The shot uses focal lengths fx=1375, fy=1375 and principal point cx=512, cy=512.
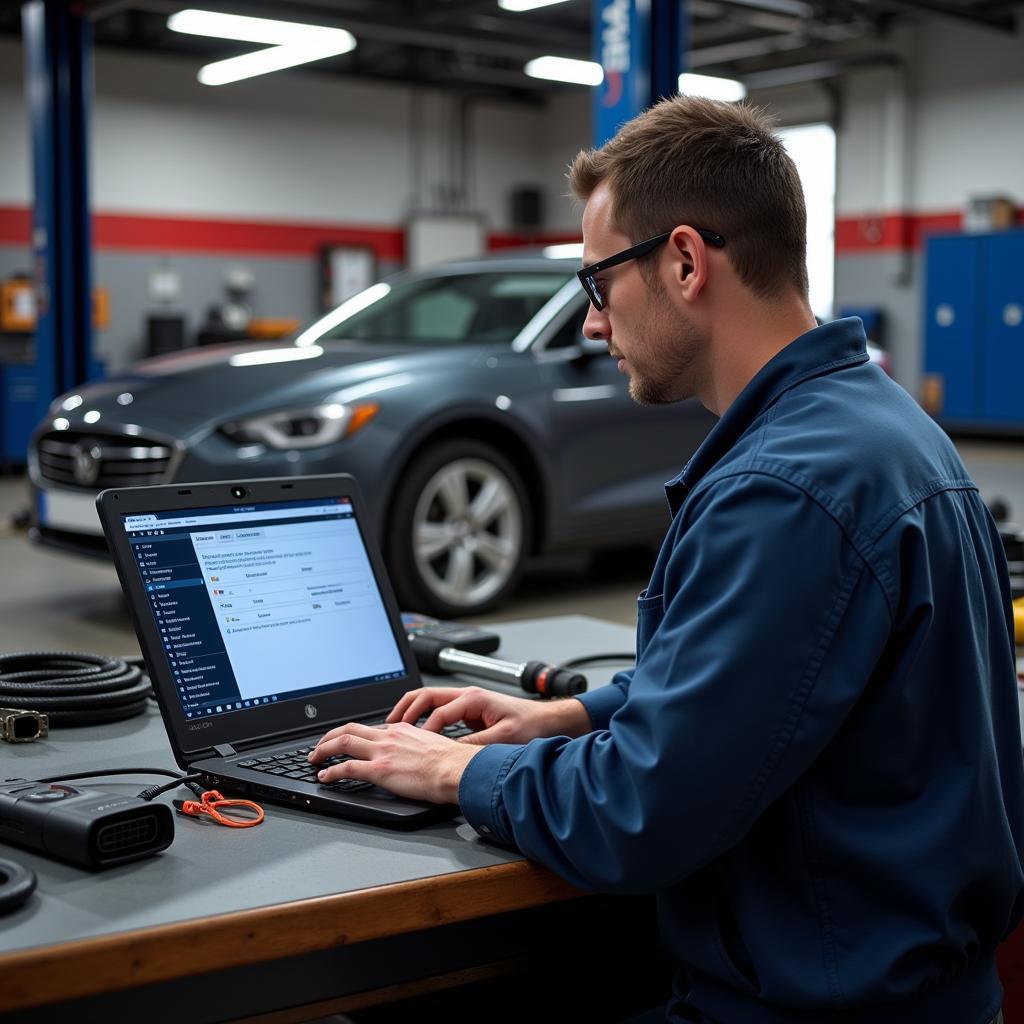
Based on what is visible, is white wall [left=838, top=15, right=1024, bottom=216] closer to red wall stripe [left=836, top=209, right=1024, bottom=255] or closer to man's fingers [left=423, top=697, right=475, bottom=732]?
red wall stripe [left=836, top=209, right=1024, bottom=255]

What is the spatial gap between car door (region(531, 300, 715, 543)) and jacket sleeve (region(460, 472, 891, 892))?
4.12 m

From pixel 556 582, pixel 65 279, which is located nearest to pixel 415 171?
pixel 65 279

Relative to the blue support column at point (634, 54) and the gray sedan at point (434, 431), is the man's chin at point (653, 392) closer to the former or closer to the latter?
the gray sedan at point (434, 431)

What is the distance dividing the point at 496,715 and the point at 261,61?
1215 centimetres

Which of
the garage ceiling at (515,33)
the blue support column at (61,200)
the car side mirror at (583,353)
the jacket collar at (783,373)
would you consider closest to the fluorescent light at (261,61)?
the garage ceiling at (515,33)

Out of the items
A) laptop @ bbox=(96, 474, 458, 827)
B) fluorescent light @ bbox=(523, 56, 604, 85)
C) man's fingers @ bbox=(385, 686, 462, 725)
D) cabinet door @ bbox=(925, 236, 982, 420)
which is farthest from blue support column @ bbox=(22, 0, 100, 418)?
cabinet door @ bbox=(925, 236, 982, 420)

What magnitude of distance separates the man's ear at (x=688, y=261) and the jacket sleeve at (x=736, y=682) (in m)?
0.24

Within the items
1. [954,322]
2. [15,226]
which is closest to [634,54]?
[954,322]

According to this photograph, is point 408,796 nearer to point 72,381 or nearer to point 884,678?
point 884,678

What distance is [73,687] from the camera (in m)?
1.68

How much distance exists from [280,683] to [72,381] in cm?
692

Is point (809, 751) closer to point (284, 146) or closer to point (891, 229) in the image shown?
point (891, 229)

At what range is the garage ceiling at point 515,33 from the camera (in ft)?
36.9

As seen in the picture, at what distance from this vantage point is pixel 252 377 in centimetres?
490
